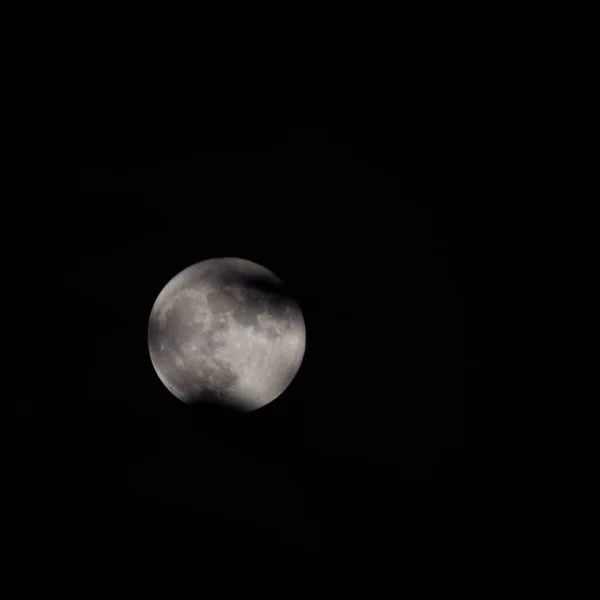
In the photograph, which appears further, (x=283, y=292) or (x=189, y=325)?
(x=283, y=292)

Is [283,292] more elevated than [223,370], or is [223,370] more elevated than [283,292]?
[283,292]

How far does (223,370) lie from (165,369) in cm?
47

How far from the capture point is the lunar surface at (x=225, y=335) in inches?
98.1

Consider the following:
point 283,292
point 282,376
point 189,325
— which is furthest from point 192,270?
point 282,376

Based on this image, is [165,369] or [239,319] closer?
[239,319]

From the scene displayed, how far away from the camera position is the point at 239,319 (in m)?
2.51

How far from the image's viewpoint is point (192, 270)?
280 centimetres

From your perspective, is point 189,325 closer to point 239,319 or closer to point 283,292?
point 239,319

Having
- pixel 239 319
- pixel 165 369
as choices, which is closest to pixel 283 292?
pixel 239 319

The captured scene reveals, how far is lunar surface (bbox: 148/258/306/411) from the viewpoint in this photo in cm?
249

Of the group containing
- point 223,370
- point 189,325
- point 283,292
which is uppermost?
point 283,292

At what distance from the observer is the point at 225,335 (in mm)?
2467

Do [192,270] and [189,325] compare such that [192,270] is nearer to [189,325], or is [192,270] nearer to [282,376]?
[189,325]

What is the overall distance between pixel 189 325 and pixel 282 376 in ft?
2.43
